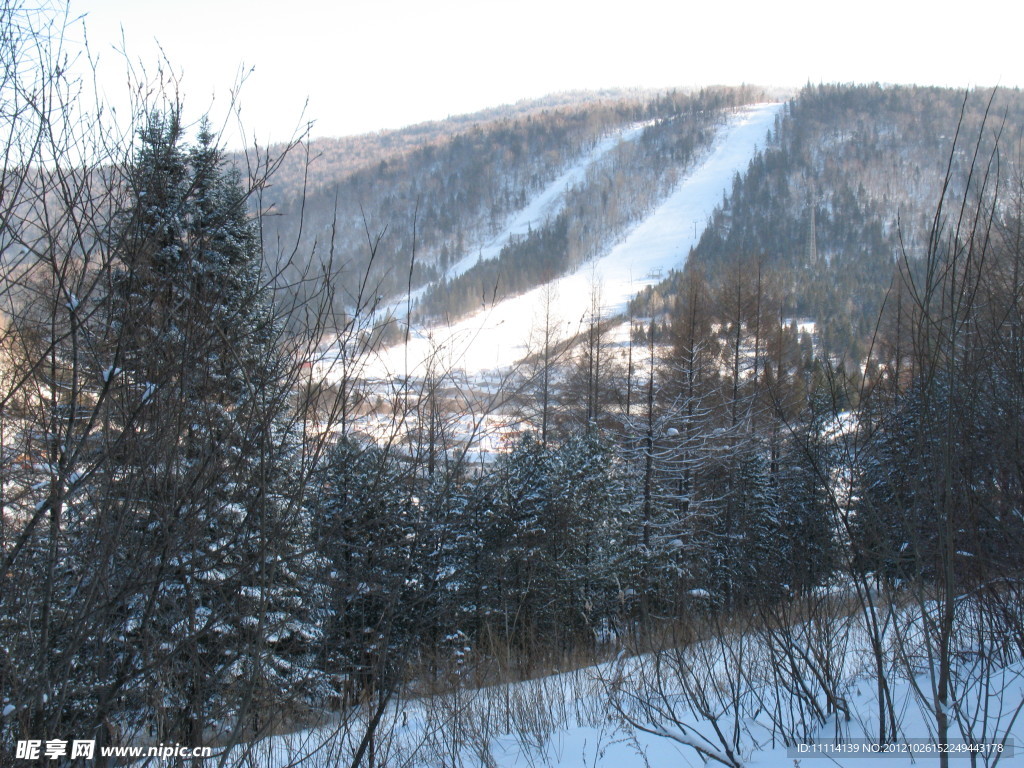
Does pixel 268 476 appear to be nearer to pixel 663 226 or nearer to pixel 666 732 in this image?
pixel 666 732

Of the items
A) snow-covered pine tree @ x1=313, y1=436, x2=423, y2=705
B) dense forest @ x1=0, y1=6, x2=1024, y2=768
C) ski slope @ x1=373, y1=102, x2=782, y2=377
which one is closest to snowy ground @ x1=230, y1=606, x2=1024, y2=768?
dense forest @ x1=0, y1=6, x2=1024, y2=768

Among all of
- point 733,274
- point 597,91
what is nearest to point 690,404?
point 733,274

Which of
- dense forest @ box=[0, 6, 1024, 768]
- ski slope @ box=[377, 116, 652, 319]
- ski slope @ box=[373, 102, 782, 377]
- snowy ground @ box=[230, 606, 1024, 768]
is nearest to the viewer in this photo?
dense forest @ box=[0, 6, 1024, 768]

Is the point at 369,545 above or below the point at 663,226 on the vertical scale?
below

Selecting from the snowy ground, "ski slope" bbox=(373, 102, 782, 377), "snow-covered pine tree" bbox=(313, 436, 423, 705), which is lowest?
the snowy ground

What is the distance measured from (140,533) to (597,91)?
215 meters

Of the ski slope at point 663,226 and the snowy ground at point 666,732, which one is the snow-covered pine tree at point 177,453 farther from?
the ski slope at point 663,226

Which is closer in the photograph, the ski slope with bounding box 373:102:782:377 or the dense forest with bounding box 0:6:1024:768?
the dense forest with bounding box 0:6:1024:768

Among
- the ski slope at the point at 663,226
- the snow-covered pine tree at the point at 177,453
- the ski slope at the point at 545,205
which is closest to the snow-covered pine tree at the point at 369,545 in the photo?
the snow-covered pine tree at the point at 177,453

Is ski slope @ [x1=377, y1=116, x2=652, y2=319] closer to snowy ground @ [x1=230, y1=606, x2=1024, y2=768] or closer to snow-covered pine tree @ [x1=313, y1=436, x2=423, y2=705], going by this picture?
snowy ground @ [x1=230, y1=606, x2=1024, y2=768]

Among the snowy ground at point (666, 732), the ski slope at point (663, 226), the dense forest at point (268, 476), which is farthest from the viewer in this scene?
the ski slope at point (663, 226)

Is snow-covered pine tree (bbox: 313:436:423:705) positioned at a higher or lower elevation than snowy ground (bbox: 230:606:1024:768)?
higher

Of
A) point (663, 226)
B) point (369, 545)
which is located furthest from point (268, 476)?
point (663, 226)

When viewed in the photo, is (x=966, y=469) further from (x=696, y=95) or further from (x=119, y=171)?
(x=696, y=95)
